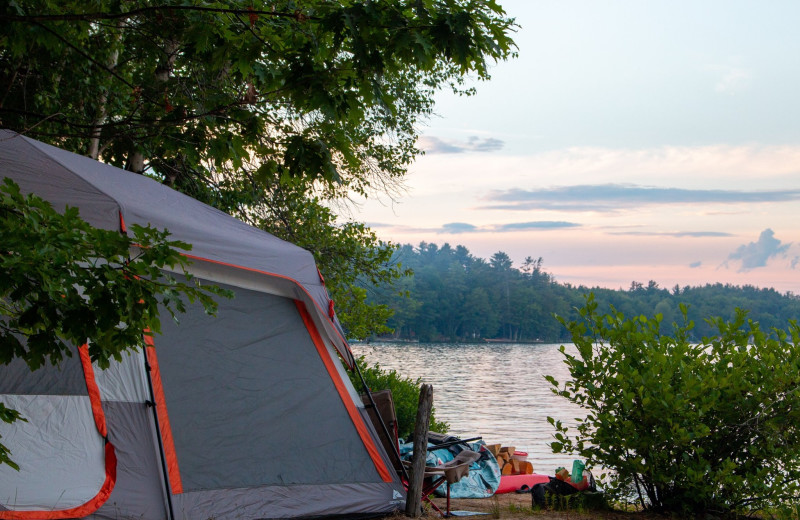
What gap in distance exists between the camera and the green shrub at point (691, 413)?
17.5 feet

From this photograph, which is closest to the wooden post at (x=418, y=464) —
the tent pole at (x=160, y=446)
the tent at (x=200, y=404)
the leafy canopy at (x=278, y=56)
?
the tent at (x=200, y=404)

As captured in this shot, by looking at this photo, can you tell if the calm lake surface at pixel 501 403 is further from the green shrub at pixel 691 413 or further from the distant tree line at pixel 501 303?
the distant tree line at pixel 501 303

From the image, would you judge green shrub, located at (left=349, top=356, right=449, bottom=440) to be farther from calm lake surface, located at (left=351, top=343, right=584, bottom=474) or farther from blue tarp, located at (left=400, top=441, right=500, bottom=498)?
calm lake surface, located at (left=351, top=343, right=584, bottom=474)

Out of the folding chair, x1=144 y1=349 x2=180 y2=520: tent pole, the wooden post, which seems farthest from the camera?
the folding chair

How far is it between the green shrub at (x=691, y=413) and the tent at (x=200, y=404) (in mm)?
1840

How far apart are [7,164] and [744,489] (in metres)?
5.72

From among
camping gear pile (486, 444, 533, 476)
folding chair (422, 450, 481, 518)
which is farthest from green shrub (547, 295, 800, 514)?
camping gear pile (486, 444, 533, 476)

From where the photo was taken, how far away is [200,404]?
5.15m

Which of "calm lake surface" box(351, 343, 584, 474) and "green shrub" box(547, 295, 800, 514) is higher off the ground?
"green shrub" box(547, 295, 800, 514)

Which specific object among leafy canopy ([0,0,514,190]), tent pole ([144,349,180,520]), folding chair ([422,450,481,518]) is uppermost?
leafy canopy ([0,0,514,190])

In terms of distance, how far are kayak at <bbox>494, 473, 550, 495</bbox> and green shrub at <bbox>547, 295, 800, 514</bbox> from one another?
2.95 metres

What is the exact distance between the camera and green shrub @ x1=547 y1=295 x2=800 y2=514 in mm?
5340

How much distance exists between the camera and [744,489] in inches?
211

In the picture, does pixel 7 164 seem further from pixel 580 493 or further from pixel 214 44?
pixel 580 493
